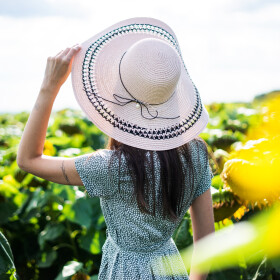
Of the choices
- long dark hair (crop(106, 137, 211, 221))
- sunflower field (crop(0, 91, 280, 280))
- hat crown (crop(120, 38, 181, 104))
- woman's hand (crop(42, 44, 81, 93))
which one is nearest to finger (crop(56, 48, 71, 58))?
woman's hand (crop(42, 44, 81, 93))

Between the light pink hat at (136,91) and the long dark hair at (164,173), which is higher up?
the light pink hat at (136,91)

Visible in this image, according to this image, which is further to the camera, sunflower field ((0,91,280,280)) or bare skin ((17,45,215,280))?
bare skin ((17,45,215,280))

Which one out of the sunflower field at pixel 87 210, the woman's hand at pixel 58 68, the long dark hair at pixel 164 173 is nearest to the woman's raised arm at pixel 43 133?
the woman's hand at pixel 58 68

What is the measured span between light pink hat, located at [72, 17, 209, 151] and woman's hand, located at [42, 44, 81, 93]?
0.03 metres

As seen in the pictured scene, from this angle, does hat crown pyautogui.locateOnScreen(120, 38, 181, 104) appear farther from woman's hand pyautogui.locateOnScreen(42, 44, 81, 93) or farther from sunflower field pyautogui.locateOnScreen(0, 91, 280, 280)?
sunflower field pyautogui.locateOnScreen(0, 91, 280, 280)

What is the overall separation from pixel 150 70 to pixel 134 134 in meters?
0.20

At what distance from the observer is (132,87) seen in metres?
1.08

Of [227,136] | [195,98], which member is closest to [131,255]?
[195,98]

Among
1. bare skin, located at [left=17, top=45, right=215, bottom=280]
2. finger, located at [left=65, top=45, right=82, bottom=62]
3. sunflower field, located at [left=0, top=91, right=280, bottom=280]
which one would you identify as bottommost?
sunflower field, located at [left=0, top=91, right=280, bottom=280]

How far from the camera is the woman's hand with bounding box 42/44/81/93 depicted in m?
1.15

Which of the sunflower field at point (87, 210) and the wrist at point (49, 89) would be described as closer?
the sunflower field at point (87, 210)

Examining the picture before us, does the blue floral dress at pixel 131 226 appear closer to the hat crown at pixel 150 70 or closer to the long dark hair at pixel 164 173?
the long dark hair at pixel 164 173

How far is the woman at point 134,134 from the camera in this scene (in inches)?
42.8

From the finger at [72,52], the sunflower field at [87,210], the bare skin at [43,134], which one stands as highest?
the finger at [72,52]
